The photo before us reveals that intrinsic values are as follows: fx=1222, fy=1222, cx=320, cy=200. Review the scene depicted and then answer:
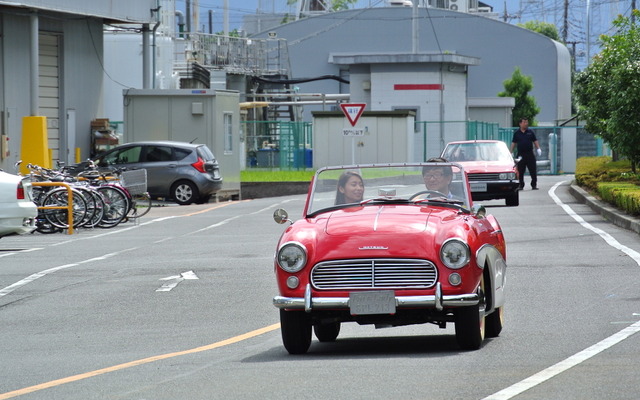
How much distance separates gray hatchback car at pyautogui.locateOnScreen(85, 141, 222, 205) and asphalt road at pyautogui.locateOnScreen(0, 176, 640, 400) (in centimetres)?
1233

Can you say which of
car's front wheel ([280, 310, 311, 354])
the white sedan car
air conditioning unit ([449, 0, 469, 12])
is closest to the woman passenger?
car's front wheel ([280, 310, 311, 354])

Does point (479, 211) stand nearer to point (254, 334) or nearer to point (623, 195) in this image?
A: point (254, 334)

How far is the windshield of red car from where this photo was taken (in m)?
9.92

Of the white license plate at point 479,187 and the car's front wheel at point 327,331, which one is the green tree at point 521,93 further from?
the car's front wheel at point 327,331

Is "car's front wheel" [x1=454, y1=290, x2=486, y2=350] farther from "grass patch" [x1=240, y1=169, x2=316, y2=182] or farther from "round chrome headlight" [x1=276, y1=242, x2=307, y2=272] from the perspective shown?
"grass patch" [x1=240, y1=169, x2=316, y2=182]

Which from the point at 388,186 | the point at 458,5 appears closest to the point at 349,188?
the point at 388,186

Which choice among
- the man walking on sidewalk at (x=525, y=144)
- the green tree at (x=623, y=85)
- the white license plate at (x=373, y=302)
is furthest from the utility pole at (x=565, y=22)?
the white license plate at (x=373, y=302)

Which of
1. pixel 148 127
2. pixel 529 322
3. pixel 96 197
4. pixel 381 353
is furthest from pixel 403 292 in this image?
pixel 148 127

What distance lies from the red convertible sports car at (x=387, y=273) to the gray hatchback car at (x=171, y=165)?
2312cm

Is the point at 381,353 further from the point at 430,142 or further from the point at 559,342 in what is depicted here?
the point at 430,142

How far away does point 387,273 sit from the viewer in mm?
8672

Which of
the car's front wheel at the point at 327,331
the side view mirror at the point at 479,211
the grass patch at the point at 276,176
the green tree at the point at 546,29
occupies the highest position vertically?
the green tree at the point at 546,29

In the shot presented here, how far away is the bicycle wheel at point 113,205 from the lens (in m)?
24.4

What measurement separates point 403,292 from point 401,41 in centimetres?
7051
